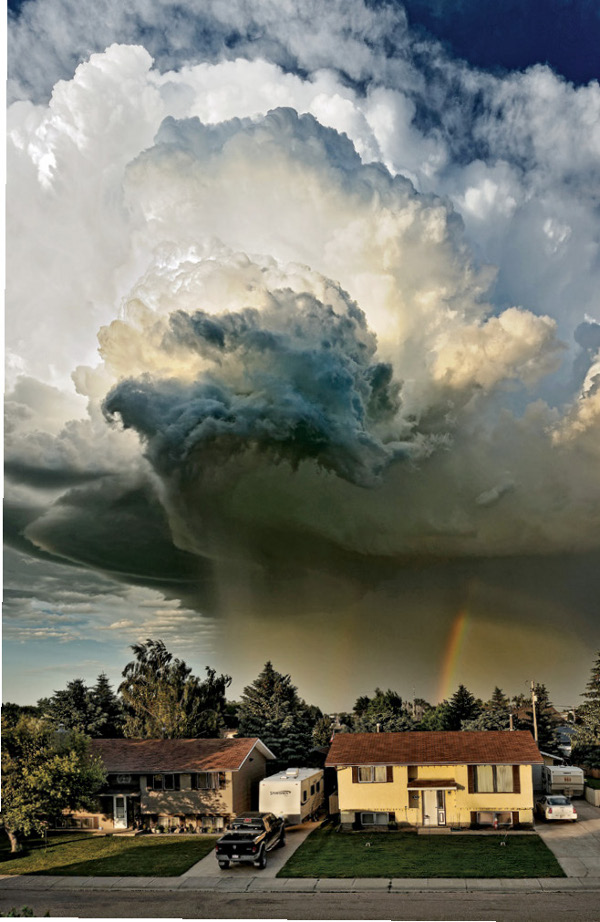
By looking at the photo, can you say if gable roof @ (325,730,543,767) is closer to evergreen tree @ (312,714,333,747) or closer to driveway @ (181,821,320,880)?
driveway @ (181,821,320,880)

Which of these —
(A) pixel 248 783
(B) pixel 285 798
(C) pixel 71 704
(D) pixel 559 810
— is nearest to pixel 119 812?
(A) pixel 248 783

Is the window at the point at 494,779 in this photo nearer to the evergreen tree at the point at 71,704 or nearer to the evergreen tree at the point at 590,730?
the evergreen tree at the point at 590,730

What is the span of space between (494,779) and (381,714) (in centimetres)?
2336

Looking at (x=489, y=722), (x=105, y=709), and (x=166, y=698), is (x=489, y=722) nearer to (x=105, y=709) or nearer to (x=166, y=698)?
(x=166, y=698)

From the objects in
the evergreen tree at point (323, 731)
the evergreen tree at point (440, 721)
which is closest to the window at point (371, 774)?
the evergreen tree at point (440, 721)

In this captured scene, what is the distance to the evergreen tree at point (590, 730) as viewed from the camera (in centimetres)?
3994

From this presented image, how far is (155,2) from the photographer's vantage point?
2580 cm

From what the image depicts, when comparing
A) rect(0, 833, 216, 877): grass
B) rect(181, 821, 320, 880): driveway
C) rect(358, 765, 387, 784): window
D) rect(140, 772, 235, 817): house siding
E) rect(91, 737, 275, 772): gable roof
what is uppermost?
rect(91, 737, 275, 772): gable roof

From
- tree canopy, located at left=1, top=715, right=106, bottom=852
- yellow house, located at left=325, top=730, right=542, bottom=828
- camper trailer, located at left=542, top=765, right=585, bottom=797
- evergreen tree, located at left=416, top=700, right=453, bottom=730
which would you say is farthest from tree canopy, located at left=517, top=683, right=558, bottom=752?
tree canopy, located at left=1, top=715, right=106, bottom=852

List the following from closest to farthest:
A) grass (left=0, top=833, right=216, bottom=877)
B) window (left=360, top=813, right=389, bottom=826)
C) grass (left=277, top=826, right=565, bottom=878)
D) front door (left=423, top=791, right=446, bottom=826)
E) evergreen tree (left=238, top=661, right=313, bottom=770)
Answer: grass (left=277, top=826, right=565, bottom=878) → grass (left=0, top=833, right=216, bottom=877) → front door (left=423, top=791, right=446, bottom=826) → window (left=360, top=813, right=389, bottom=826) → evergreen tree (left=238, top=661, right=313, bottom=770)

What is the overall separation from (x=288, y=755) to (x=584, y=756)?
50.2ft

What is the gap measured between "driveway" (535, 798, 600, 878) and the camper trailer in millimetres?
2916

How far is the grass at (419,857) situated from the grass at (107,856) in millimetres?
3325

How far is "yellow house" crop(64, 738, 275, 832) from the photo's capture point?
27.7 metres
